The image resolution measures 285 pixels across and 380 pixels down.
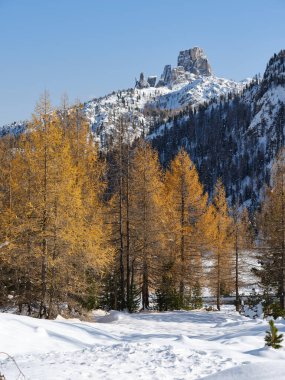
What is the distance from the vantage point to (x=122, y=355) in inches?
376

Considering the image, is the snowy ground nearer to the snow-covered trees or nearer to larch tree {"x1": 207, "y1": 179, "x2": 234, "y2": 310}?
the snow-covered trees

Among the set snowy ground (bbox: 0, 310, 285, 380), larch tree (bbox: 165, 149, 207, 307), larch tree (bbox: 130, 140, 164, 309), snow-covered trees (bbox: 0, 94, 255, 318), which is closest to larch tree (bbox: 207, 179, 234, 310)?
snow-covered trees (bbox: 0, 94, 255, 318)

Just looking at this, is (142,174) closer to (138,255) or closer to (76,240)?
(138,255)

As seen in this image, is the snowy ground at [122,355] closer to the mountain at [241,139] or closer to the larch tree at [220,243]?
the larch tree at [220,243]

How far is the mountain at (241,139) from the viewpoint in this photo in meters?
143

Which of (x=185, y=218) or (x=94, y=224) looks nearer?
(x=94, y=224)

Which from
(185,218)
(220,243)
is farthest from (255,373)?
(220,243)

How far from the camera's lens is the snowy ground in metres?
7.91

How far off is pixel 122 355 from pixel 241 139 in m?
169

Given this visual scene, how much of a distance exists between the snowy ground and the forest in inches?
140

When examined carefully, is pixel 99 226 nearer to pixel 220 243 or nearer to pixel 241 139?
pixel 220 243

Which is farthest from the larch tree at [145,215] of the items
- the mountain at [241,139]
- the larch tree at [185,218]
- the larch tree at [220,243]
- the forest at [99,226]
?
the mountain at [241,139]

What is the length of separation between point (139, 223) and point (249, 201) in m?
112

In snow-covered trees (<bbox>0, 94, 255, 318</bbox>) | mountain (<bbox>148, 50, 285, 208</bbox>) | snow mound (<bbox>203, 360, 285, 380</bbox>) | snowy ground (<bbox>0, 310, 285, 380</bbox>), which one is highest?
mountain (<bbox>148, 50, 285, 208</bbox>)
